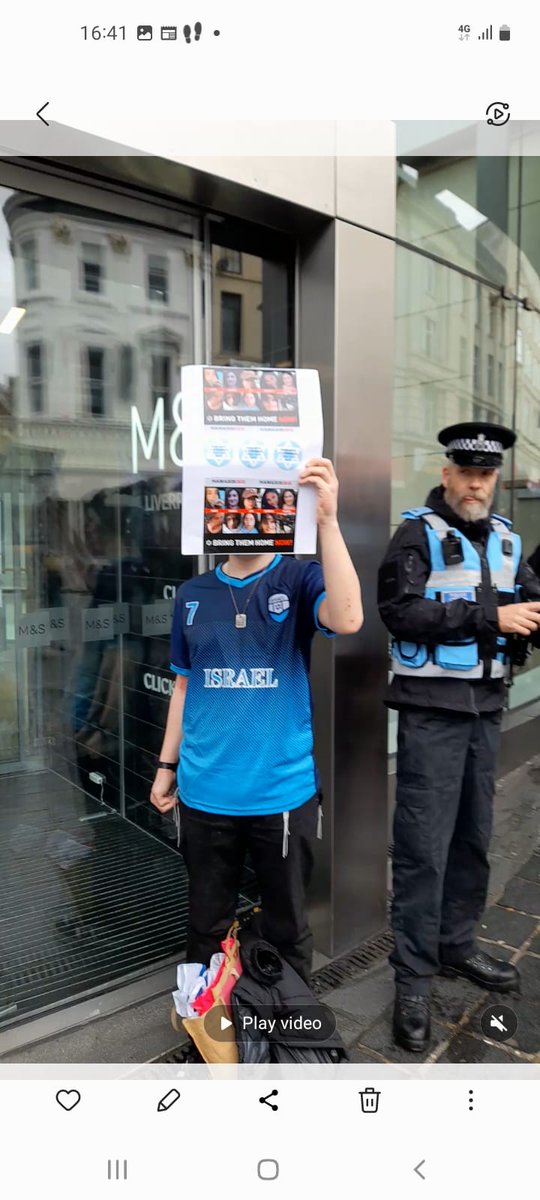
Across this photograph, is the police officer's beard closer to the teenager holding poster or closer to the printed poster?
the teenager holding poster

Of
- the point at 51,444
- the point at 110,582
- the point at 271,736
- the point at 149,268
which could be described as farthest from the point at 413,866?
the point at 149,268

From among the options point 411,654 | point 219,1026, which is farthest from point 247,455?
point 219,1026

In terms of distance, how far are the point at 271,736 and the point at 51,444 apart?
199cm

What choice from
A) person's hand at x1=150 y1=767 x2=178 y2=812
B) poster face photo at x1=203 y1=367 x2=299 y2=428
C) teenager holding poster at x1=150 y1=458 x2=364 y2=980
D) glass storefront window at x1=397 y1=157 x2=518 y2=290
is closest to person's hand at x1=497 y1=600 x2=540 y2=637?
teenager holding poster at x1=150 y1=458 x2=364 y2=980

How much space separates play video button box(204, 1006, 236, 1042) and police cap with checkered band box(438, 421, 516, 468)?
1842mm

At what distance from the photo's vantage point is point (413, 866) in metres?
2.59

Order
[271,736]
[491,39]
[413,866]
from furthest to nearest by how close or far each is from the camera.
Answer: [413,866] < [271,736] < [491,39]

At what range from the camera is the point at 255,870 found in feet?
7.05

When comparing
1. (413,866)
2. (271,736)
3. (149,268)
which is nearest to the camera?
(271,736)

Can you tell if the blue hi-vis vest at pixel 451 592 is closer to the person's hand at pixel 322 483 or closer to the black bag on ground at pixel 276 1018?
the person's hand at pixel 322 483

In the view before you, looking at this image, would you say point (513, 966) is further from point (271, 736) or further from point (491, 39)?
point (491, 39)

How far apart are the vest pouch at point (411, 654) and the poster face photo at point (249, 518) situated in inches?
34.8
